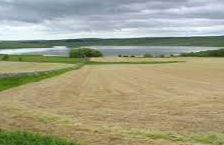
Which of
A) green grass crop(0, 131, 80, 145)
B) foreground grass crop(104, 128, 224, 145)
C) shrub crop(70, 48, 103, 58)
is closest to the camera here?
green grass crop(0, 131, 80, 145)

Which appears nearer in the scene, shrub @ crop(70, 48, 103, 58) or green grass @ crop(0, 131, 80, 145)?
green grass @ crop(0, 131, 80, 145)

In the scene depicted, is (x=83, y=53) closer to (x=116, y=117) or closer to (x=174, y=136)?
(x=116, y=117)

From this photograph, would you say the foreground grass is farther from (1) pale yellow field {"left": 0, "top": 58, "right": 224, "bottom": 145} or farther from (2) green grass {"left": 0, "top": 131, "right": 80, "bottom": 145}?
(2) green grass {"left": 0, "top": 131, "right": 80, "bottom": 145}

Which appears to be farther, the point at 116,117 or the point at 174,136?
the point at 116,117

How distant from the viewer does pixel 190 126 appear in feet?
63.7

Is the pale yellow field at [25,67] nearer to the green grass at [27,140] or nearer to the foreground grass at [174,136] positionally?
the foreground grass at [174,136]

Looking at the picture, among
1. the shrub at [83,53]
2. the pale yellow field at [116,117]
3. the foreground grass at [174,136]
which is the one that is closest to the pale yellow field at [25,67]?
the pale yellow field at [116,117]

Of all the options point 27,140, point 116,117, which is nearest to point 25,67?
point 116,117

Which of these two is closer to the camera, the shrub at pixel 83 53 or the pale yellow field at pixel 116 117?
the pale yellow field at pixel 116 117

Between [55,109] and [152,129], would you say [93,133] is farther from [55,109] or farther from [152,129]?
[55,109]

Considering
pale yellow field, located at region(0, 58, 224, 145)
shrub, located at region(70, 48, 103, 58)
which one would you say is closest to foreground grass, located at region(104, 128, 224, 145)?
pale yellow field, located at region(0, 58, 224, 145)

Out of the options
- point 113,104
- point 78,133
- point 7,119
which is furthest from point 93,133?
point 113,104

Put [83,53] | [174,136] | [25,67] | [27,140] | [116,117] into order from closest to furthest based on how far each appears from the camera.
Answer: [27,140], [174,136], [116,117], [25,67], [83,53]

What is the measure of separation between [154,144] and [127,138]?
4.06 feet
